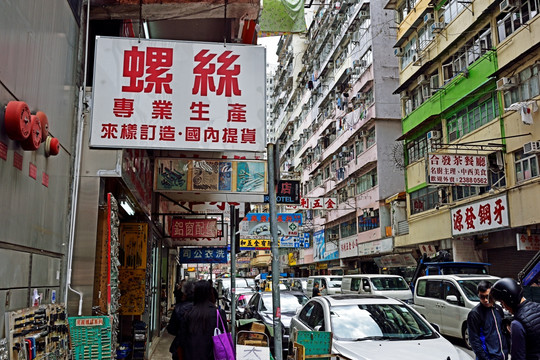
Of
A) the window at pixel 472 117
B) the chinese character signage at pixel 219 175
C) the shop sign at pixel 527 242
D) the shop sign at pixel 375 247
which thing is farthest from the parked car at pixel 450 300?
the shop sign at pixel 375 247

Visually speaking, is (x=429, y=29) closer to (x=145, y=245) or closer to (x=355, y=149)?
(x=355, y=149)

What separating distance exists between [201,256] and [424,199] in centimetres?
1083

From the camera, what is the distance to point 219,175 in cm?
941

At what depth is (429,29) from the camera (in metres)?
23.7

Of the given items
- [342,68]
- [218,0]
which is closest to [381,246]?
[342,68]

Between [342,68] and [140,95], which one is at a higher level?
[342,68]

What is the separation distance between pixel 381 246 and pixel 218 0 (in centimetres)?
2457

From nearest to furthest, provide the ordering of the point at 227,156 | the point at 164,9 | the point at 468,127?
1. the point at 164,9
2. the point at 227,156
3. the point at 468,127

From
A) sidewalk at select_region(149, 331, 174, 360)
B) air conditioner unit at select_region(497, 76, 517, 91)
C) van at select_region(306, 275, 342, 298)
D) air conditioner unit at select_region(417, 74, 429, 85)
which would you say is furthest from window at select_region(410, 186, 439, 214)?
sidewalk at select_region(149, 331, 174, 360)

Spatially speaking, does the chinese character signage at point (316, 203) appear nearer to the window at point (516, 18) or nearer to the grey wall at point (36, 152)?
the window at point (516, 18)

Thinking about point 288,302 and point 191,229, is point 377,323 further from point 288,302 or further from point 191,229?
point 191,229

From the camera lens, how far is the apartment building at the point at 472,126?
17.1 meters

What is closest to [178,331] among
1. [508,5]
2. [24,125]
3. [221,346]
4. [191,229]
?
[221,346]

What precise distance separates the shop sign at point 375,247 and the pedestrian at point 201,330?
939 inches
